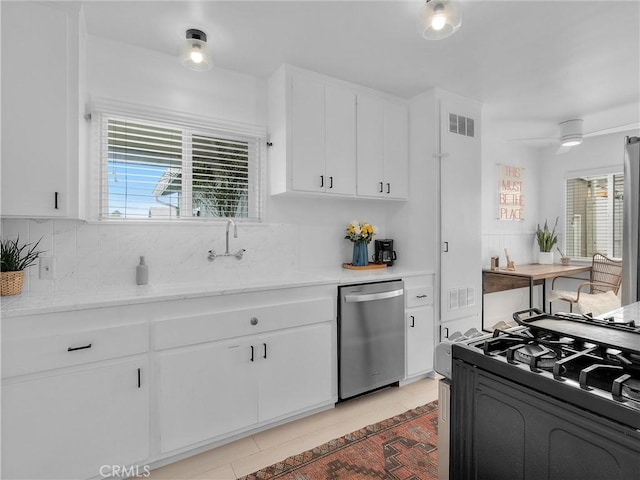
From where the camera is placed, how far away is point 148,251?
7.73 feet

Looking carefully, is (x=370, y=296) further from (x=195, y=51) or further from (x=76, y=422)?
(x=195, y=51)

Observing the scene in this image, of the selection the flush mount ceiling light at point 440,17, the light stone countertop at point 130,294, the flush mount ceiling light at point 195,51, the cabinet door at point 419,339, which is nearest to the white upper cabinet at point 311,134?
the flush mount ceiling light at point 195,51

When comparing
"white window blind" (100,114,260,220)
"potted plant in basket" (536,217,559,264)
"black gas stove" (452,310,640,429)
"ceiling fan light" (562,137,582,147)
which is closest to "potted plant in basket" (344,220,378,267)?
"white window blind" (100,114,260,220)

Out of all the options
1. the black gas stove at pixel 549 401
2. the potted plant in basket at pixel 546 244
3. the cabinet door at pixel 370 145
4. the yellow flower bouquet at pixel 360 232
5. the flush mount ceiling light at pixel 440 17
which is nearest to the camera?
the black gas stove at pixel 549 401

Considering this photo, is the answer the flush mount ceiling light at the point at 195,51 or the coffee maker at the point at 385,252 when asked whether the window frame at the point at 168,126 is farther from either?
the coffee maker at the point at 385,252

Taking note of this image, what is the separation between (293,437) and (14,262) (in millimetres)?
1933

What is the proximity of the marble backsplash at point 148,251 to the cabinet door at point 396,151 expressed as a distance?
103 centimetres

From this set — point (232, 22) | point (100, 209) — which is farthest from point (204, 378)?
point (232, 22)

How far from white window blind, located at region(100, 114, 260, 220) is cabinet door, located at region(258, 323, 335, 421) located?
1.10m

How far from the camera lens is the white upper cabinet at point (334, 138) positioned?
2611mm

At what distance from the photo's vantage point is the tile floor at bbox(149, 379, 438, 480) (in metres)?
1.86

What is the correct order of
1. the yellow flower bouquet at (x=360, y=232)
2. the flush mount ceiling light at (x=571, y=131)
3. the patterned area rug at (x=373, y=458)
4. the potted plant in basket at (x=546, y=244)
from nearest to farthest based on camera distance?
1. the patterned area rug at (x=373, y=458)
2. the yellow flower bouquet at (x=360, y=232)
3. the flush mount ceiling light at (x=571, y=131)
4. the potted plant in basket at (x=546, y=244)

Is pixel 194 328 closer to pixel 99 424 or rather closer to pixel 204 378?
pixel 204 378

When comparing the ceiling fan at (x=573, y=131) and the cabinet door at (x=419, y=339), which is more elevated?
the ceiling fan at (x=573, y=131)
